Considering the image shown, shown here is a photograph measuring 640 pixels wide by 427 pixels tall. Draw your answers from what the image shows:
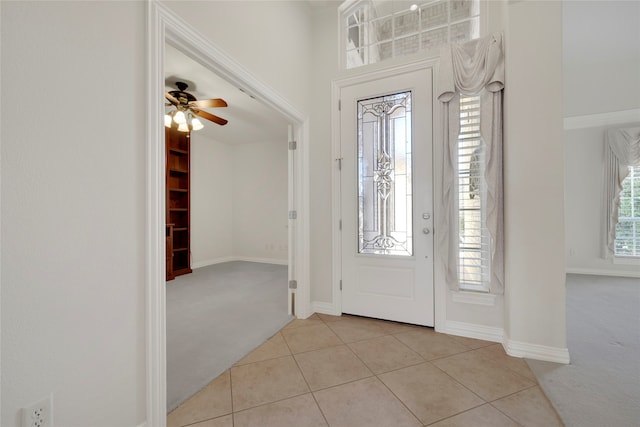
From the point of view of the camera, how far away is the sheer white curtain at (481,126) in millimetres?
2102

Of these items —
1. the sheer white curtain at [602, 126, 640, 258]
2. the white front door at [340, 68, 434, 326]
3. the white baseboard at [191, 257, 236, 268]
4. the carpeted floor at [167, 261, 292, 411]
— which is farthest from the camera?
the white baseboard at [191, 257, 236, 268]

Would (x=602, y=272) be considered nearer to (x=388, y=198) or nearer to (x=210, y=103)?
(x=388, y=198)

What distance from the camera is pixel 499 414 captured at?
1.39 m

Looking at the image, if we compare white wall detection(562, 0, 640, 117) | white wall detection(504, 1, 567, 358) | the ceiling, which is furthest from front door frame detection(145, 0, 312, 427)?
white wall detection(562, 0, 640, 117)

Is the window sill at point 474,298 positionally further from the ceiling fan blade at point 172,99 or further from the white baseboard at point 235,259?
the white baseboard at point 235,259

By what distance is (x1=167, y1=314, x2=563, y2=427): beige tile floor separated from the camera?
1.37 m

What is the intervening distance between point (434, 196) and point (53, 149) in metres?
2.47

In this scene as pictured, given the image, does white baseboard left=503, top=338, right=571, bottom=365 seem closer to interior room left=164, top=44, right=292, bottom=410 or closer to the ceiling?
interior room left=164, top=44, right=292, bottom=410

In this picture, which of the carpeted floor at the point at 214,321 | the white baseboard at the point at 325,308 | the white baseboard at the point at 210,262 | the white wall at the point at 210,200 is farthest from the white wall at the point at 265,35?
the white baseboard at the point at 210,262

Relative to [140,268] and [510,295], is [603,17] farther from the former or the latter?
[140,268]

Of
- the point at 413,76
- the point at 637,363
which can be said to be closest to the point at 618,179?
the point at 637,363

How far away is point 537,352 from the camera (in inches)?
76.2

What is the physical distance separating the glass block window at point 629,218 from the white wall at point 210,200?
7.56 meters

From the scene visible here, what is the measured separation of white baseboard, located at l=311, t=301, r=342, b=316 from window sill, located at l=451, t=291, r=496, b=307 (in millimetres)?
1142
